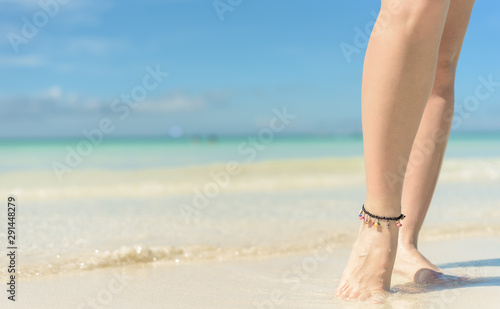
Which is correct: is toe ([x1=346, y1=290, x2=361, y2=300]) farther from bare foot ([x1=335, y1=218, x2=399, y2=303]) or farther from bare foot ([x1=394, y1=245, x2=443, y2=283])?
bare foot ([x1=394, y1=245, x2=443, y2=283])

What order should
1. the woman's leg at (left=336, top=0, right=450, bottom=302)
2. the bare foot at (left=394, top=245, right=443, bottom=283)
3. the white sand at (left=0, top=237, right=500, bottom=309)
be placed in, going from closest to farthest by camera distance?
the woman's leg at (left=336, top=0, right=450, bottom=302) → the white sand at (left=0, top=237, right=500, bottom=309) → the bare foot at (left=394, top=245, right=443, bottom=283)

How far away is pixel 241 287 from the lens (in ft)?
4.16

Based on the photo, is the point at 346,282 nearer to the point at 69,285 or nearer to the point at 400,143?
the point at 400,143

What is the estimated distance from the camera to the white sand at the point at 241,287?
1.11 m

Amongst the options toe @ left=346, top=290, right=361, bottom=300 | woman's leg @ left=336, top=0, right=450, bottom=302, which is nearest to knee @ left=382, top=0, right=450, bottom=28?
woman's leg @ left=336, top=0, right=450, bottom=302

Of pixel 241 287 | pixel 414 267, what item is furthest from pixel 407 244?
pixel 241 287

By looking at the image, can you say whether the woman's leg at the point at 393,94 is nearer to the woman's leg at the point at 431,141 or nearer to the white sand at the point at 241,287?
the white sand at the point at 241,287

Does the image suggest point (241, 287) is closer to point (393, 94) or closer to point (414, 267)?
point (414, 267)

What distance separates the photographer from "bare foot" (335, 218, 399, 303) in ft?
3.54

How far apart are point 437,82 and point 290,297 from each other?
2.48 ft

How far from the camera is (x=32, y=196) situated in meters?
4.38

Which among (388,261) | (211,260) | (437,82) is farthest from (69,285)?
(437,82)

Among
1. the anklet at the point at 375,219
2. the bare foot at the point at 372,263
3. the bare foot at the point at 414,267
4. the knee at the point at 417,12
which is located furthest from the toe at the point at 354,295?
the knee at the point at 417,12

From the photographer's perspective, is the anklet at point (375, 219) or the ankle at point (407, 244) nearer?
the anklet at point (375, 219)
